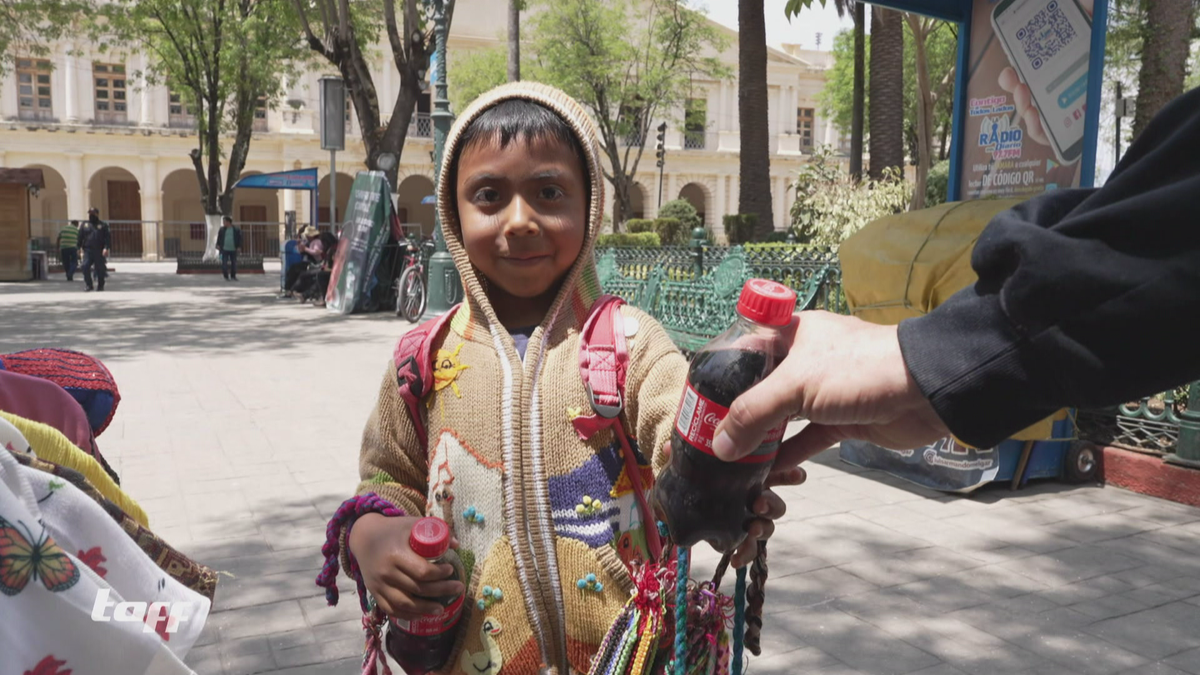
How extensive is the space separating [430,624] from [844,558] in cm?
324

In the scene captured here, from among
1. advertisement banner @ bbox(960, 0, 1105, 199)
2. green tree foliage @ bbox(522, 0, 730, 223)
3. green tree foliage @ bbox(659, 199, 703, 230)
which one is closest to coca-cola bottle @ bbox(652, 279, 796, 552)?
advertisement banner @ bbox(960, 0, 1105, 199)

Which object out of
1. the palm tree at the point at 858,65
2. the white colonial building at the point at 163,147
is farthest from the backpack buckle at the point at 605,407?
the white colonial building at the point at 163,147

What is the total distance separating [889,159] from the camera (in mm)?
16406

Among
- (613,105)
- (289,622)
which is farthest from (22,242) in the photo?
(289,622)

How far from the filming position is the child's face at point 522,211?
5.91 ft

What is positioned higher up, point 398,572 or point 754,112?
point 754,112

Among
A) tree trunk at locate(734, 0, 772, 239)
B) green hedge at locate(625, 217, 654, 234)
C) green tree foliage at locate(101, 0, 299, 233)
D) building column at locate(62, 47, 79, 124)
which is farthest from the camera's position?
building column at locate(62, 47, 79, 124)

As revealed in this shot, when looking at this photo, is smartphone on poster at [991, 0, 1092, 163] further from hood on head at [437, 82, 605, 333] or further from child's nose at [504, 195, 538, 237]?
child's nose at [504, 195, 538, 237]

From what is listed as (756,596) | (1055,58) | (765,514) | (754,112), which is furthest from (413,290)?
(765,514)

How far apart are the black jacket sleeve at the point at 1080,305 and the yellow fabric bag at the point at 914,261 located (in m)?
3.67

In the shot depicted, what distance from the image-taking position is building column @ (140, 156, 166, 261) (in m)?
39.4

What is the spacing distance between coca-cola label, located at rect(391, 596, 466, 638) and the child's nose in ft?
2.27

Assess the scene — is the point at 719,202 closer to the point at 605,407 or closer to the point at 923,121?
the point at 923,121

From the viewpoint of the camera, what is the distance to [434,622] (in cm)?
163
